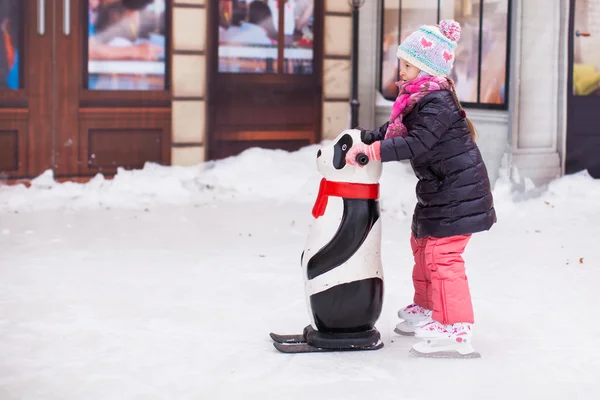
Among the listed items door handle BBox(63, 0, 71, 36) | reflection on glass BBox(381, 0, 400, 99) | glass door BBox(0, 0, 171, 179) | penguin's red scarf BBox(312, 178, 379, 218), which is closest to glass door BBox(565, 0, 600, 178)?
reflection on glass BBox(381, 0, 400, 99)

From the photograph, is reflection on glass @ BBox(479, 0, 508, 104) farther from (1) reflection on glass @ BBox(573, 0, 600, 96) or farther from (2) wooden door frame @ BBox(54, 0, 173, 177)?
(2) wooden door frame @ BBox(54, 0, 173, 177)

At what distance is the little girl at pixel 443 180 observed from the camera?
4.05 m

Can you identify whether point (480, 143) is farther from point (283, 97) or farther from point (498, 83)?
point (283, 97)

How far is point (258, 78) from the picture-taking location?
34.6ft

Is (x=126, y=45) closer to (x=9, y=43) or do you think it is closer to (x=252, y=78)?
(x=9, y=43)

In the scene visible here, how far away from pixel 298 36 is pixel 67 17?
2.53 metres

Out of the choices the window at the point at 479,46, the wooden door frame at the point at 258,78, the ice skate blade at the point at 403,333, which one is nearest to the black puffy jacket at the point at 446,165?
the ice skate blade at the point at 403,333

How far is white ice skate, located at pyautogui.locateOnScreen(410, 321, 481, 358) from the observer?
13.4 ft

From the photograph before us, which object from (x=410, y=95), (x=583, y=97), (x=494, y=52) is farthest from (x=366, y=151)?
(x=583, y=97)

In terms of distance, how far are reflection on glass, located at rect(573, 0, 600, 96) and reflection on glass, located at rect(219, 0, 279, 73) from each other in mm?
3218

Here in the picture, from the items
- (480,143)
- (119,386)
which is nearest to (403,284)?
(119,386)

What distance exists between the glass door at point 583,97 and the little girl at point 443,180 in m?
5.39

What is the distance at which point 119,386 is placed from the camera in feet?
12.0

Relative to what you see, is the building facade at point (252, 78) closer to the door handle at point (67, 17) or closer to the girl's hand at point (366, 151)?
the door handle at point (67, 17)
